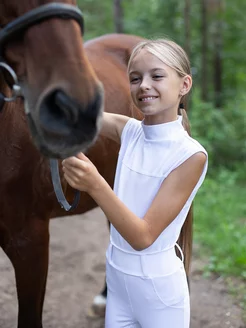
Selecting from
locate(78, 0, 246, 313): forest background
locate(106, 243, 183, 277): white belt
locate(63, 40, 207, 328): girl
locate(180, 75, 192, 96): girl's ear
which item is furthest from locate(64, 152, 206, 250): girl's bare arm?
locate(78, 0, 246, 313): forest background

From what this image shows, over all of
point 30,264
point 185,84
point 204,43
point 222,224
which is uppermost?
point 185,84

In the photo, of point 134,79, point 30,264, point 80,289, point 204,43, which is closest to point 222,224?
point 80,289

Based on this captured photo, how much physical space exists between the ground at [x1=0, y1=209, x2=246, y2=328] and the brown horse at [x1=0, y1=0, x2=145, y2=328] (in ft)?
2.44

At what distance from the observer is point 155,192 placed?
1.67m

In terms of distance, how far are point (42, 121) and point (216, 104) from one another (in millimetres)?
8701

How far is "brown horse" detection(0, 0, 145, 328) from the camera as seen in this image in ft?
4.23

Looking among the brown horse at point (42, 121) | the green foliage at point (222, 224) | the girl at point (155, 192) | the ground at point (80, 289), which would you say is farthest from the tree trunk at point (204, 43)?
the girl at point (155, 192)

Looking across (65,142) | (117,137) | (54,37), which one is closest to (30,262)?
(117,137)

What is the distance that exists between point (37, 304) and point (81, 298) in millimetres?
1119

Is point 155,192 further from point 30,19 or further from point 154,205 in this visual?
point 30,19

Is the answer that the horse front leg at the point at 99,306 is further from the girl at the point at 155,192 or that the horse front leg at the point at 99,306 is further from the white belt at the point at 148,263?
the white belt at the point at 148,263

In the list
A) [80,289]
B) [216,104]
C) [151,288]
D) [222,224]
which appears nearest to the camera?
[151,288]

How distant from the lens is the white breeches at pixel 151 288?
1705 millimetres

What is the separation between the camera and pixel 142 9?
9.56 meters
